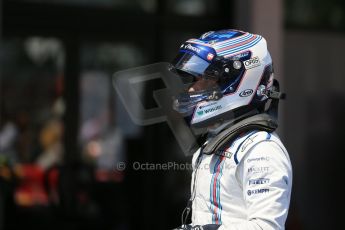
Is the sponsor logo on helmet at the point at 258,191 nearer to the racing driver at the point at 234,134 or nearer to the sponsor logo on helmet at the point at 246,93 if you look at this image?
the racing driver at the point at 234,134

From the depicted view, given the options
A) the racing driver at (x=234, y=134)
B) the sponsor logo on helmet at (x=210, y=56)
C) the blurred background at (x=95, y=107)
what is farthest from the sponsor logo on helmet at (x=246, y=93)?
the blurred background at (x=95, y=107)

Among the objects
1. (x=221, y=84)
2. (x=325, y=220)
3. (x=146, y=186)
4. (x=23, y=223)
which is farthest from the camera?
(x=325, y=220)

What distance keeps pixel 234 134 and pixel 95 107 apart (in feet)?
12.9

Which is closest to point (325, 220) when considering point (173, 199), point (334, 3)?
point (173, 199)

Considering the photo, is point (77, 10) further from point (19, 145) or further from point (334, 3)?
point (334, 3)

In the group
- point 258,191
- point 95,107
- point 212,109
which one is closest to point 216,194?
point 258,191

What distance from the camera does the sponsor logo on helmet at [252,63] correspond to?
98.2 inches

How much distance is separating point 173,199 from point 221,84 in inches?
158

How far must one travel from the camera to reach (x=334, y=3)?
7.07 metres

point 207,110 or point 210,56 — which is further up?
point 210,56

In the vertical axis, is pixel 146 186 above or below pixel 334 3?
below

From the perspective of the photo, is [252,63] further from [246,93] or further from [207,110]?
[207,110]

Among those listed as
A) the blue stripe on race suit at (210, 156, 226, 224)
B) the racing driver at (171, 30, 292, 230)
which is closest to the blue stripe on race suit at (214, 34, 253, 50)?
the racing driver at (171, 30, 292, 230)

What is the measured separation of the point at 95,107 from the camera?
621cm
